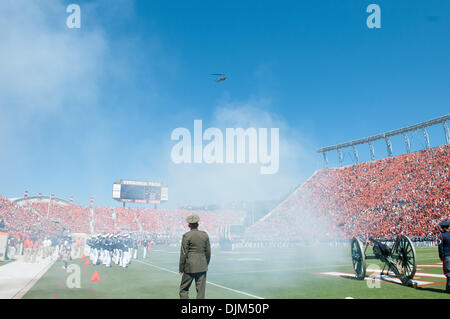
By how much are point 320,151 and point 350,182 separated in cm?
1564

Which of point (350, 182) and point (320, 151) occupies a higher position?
point (320, 151)

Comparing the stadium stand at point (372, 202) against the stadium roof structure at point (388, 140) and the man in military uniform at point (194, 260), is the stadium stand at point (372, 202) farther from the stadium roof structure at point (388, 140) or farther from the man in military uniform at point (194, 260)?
the man in military uniform at point (194, 260)

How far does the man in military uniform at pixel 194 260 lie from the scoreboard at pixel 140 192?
2542 inches

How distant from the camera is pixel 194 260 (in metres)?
5.64

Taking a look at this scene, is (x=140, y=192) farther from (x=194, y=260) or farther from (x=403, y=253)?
(x=194, y=260)

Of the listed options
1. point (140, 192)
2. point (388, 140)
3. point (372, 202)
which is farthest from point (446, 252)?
point (140, 192)

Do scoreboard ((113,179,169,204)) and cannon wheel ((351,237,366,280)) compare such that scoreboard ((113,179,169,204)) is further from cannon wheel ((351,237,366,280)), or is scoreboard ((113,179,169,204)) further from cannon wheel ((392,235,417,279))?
cannon wheel ((392,235,417,279))

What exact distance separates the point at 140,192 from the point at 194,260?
6549 cm

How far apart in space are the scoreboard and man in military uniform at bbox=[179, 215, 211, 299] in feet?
212

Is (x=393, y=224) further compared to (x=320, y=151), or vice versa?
(x=320, y=151)

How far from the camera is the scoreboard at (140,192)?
219 ft
